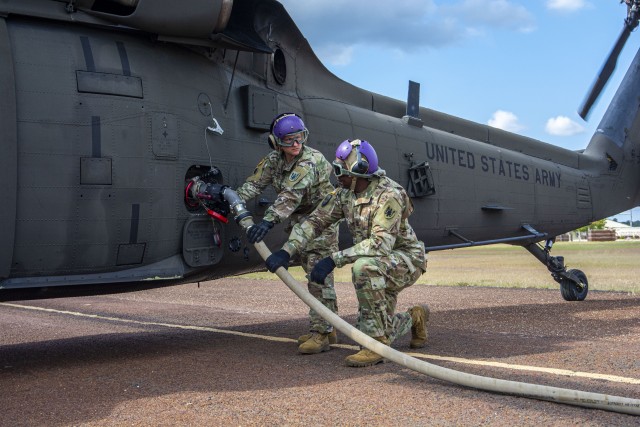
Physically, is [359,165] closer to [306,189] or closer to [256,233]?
[306,189]

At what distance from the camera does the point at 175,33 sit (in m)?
5.73

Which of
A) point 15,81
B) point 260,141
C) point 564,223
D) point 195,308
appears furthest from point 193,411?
point 564,223

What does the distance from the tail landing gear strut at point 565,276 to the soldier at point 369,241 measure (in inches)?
212

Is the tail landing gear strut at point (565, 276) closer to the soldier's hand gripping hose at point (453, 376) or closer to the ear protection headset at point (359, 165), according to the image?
the ear protection headset at point (359, 165)

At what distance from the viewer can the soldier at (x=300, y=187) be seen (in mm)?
5973

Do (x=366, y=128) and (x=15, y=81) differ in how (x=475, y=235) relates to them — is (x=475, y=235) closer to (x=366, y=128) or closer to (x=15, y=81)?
(x=366, y=128)

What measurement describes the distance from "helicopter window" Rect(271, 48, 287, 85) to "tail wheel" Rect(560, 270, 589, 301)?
592cm

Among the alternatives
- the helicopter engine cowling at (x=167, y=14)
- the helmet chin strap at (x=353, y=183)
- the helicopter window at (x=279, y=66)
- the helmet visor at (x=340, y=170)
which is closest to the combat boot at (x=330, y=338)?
the helmet chin strap at (x=353, y=183)

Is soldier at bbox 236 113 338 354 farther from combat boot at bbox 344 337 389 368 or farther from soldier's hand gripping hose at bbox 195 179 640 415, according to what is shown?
combat boot at bbox 344 337 389 368

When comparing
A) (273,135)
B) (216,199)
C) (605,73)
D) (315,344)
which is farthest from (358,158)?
(605,73)

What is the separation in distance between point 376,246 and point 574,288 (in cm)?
633

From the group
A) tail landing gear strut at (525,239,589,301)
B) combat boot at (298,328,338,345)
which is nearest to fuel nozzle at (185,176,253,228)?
combat boot at (298,328,338,345)

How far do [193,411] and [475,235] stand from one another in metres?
5.76

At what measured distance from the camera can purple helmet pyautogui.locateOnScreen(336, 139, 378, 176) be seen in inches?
221
